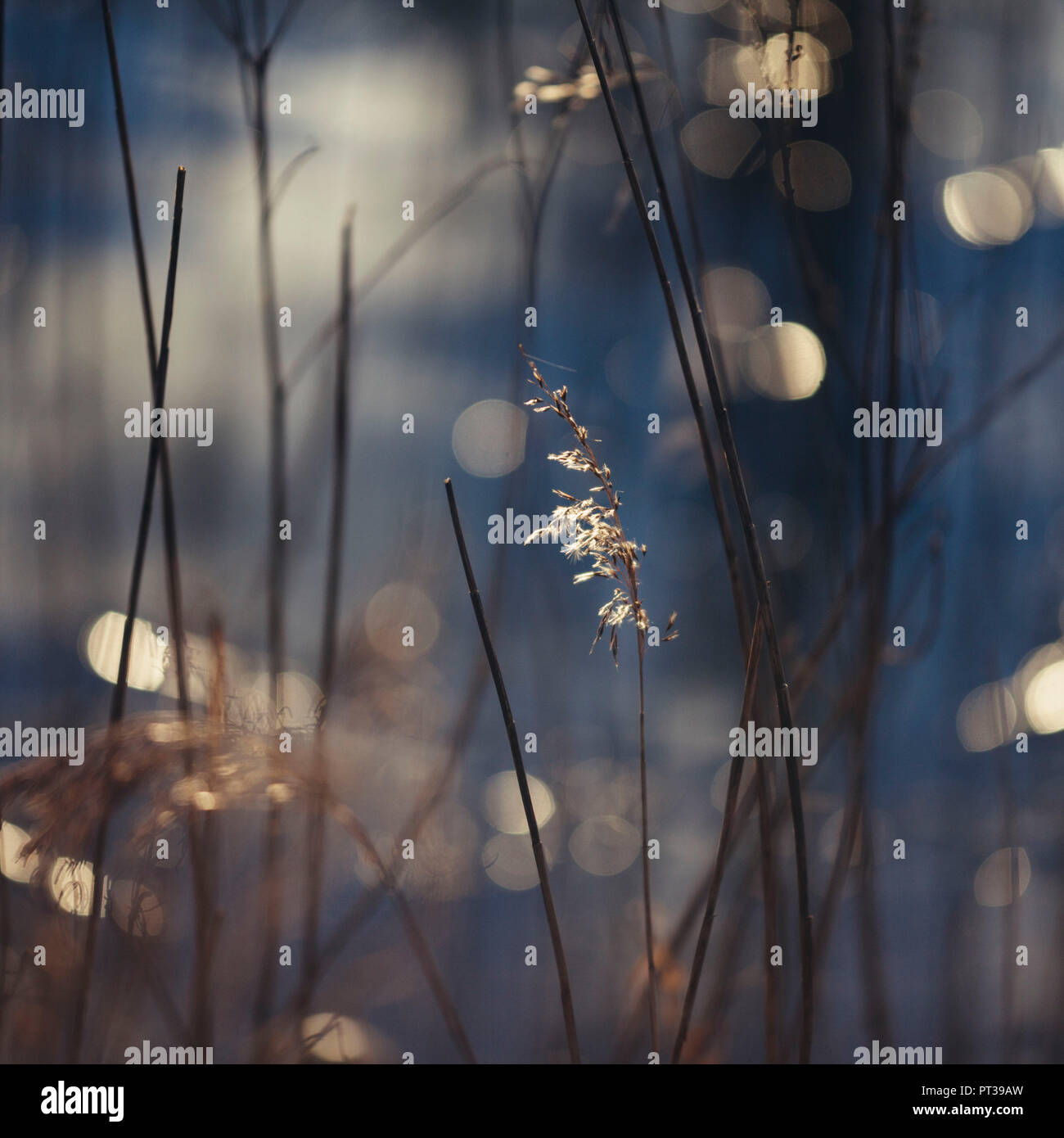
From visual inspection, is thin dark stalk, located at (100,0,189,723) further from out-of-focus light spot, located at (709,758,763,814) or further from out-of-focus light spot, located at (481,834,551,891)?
out-of-focus light spot, located at (709,758,763,814)

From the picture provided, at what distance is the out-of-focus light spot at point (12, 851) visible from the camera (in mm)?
982

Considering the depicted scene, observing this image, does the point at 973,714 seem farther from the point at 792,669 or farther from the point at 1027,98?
the point at 1027,98

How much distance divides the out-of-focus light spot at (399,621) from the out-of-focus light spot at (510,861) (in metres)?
0.26

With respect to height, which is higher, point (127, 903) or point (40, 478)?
point (40, 478)

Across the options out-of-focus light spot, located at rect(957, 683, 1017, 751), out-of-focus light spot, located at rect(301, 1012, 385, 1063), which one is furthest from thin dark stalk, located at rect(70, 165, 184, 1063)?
out-of-focus light spot, located at rect(957, 683, 1017, 751)

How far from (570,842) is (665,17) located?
1.05 m

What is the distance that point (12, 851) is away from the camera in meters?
1.00

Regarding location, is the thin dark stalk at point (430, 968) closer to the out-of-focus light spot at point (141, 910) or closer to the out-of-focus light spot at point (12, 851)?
the out-of-focus light spot at point (141, 910)

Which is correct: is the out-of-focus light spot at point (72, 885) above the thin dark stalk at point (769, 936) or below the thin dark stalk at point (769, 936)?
above

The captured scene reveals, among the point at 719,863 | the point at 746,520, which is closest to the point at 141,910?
the point at 719,863

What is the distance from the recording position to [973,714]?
1054 millimetres

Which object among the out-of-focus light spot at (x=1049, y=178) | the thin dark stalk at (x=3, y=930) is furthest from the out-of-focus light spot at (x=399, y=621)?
the out-of-focus light spot at (x=1049, y=178)

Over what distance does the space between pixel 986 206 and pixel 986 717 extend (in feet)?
2.15
